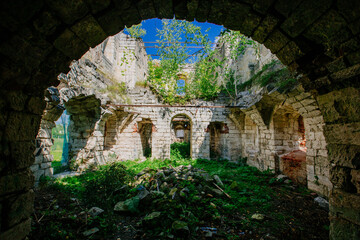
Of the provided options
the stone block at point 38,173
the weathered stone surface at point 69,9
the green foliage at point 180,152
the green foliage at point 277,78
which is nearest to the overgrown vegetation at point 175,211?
the stone block at point 38,173

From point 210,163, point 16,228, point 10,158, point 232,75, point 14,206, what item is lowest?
point 210,163

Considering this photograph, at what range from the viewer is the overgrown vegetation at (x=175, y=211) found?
2.76 metres

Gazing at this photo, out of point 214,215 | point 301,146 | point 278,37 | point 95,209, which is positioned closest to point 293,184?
point 301,146

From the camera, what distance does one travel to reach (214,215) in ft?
10.9

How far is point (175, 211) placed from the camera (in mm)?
3164

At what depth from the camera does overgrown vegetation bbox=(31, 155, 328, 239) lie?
2762 mm

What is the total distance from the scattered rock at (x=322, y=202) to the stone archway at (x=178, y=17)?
2793 mm

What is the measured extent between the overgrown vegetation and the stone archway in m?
1.40

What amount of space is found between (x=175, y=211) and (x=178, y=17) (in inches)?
130

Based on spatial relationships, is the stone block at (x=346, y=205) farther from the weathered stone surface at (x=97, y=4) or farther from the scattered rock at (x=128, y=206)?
the scattered rock at (x=128, y=206)

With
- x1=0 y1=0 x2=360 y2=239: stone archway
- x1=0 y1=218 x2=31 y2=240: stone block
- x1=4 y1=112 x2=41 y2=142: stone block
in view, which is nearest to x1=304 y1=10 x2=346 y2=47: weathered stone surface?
x1=0 y1=0 x2=360 y2=239: stone archway

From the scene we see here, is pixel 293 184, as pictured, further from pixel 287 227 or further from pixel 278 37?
pixel 278 37

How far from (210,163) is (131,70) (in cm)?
818

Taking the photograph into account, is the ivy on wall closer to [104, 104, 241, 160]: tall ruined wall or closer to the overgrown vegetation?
[104, 104, 241, 160]: tall ruined wall
